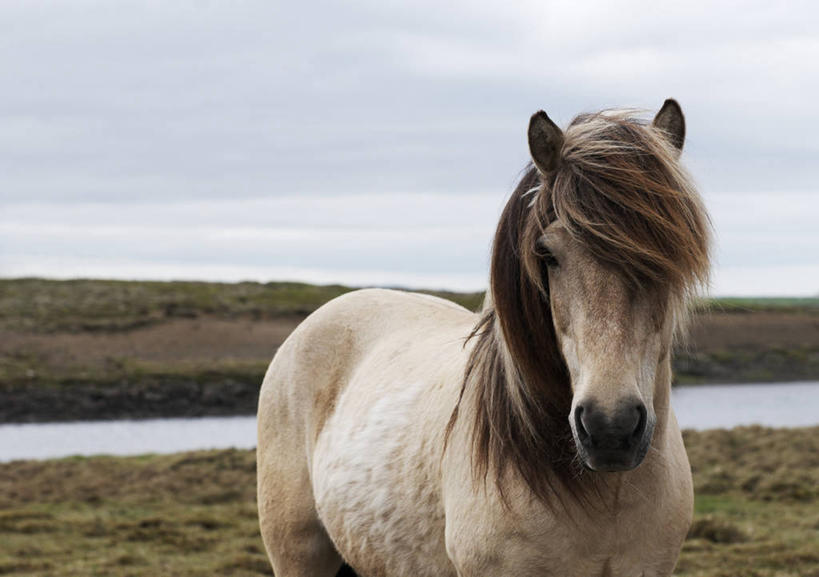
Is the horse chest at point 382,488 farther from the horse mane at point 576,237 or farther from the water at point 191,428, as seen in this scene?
the water at point 191,428

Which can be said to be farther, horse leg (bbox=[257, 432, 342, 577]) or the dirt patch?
the dirt patch

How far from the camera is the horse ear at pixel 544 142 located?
264 cm

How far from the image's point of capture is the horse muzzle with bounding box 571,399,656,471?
89.1 inches

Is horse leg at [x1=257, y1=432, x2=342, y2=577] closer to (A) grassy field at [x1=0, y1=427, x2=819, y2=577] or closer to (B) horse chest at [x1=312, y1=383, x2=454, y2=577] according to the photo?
(B) horse chest at [x1=312, y1=383, x2=454, y2=577]

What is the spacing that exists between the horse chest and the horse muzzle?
3.51 feet

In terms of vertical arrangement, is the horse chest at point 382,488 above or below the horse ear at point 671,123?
below

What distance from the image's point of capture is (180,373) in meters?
30.8

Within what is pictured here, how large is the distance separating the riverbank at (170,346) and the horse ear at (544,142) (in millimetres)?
21582

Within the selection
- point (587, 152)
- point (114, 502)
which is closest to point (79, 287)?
point (114, 502)

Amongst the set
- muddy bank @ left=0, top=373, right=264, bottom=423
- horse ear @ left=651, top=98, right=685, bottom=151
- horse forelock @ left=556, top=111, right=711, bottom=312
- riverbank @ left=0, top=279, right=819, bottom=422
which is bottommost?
muddy bank @ left=0, top=373, right=264, bottom=423

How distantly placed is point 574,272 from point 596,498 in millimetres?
761

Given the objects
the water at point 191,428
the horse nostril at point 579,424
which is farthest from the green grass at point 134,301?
the horse nostril at point 579,424

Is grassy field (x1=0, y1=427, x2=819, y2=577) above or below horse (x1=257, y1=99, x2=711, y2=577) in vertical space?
below

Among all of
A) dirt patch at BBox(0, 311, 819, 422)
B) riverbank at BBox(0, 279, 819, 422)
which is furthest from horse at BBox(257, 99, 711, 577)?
dirt patch at BBox(0, 311, 819, 422)
